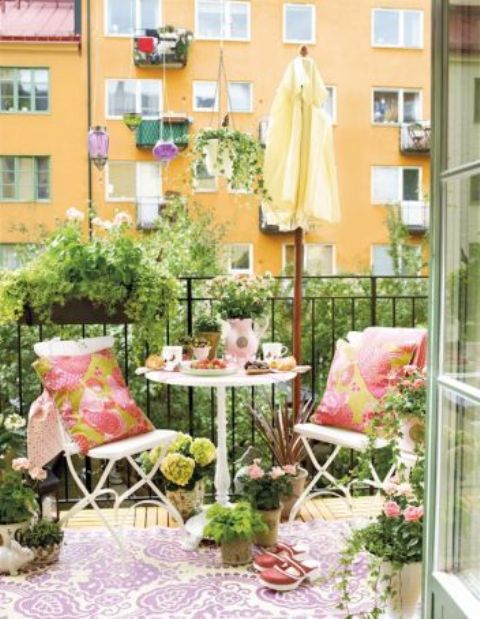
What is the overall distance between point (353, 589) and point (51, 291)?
5.79 feet

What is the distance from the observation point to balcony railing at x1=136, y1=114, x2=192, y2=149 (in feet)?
32.7

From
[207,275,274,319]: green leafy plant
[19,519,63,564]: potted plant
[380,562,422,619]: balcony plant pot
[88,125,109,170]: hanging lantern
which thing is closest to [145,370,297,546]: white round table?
[207,275,274,319]: green leafy plant

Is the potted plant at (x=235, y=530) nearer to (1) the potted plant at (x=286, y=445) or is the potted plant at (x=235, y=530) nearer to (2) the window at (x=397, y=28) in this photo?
(1) the potted plant at (x=286, y=445)

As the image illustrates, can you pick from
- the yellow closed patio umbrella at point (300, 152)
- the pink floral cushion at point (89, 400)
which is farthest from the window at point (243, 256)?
the pink floral cushion at point (89, 400)

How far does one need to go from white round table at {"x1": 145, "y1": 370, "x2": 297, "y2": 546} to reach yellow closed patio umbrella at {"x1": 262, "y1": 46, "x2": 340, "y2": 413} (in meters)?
0.65

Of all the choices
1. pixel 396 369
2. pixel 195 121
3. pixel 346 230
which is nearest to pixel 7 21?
pixel 195 121

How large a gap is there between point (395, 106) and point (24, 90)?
5.92m

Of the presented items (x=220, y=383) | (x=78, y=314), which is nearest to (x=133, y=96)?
(x=78, y=314)

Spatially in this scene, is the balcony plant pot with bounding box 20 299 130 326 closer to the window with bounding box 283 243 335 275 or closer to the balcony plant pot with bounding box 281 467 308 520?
the balcony plant pot with bounding box 281 467 308 520

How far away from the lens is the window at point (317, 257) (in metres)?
11.9

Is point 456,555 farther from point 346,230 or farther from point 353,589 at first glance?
point 346,230

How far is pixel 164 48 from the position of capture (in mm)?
9453

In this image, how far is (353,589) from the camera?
9.16 ft

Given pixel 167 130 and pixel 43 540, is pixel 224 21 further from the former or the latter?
pixel 43 540
